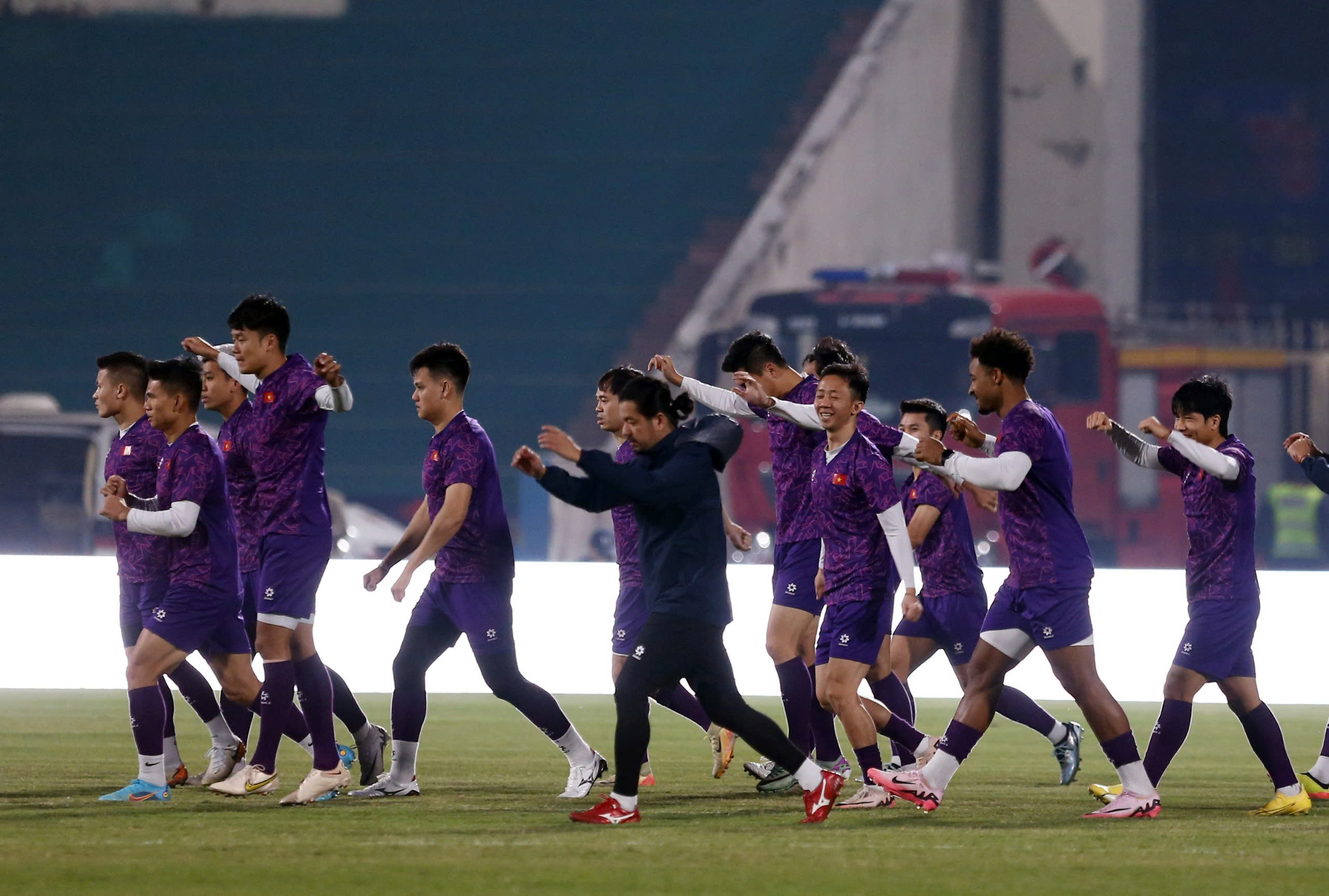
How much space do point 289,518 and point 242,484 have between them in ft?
1.27

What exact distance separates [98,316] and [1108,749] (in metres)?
25.5

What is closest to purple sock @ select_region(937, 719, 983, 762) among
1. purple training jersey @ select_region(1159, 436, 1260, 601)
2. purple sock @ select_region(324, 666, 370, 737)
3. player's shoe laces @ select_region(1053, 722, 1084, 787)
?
purple training jersey @ select_region(1159, 436, 1260, 601)

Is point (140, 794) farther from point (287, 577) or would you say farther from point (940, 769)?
point (940, 769)

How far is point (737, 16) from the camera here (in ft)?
111

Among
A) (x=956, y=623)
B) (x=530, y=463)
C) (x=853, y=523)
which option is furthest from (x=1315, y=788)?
(x=530, y=463)

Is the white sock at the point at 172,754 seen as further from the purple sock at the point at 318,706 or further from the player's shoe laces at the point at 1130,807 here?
the player's shoe laces at the point at 1130,807

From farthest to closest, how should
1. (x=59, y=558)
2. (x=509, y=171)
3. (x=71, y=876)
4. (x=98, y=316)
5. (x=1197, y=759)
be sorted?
(x=509, y=171)
(x=98, y=316)
(x=59, y=558)
(x=1197, y=759)
(x=71, y=876)

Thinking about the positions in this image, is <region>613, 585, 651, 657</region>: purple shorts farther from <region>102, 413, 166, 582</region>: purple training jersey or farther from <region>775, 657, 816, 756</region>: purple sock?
<region>102, 413, 166, 582</region>: purple training jersey

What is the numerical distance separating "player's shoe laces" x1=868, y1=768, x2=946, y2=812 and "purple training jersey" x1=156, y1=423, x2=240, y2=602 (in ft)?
8.81

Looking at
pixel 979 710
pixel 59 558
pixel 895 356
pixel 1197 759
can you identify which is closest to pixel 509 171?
pixel 895 356

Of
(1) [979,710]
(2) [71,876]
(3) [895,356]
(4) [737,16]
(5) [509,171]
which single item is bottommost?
(2) [71,876]

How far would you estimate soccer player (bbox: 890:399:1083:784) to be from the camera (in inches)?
347

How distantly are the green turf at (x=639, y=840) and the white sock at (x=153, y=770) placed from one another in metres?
0.12

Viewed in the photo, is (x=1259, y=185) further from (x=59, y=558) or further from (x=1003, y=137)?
(x=59, y=558)
